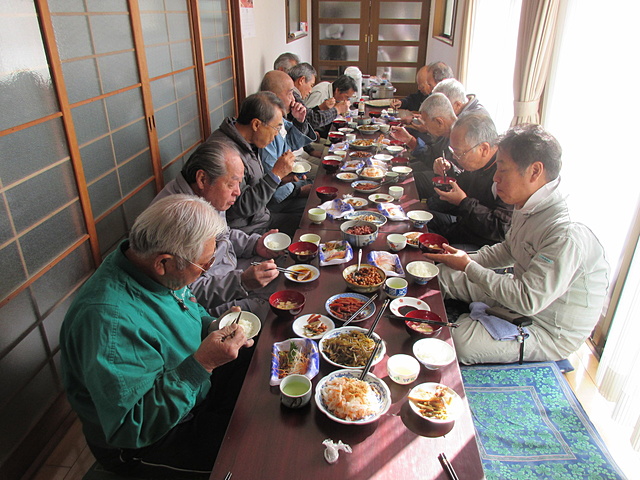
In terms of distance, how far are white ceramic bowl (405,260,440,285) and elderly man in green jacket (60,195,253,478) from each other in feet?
3.21

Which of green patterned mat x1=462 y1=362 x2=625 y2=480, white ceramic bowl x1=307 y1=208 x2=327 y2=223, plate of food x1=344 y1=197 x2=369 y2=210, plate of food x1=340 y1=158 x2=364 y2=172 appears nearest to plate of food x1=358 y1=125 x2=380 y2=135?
plate of food x1=340 y1=158 x2=364 y2=172

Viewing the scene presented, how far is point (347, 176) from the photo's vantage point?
12.2 ft

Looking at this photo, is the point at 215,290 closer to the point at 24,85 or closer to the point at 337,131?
the point at 24,85

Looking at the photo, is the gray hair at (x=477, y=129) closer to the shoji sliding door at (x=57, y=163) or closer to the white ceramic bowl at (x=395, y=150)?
the white ceramic bowl at (x=395, y=150)

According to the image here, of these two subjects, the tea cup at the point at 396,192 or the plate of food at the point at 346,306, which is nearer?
the plate of food at the point at 346,306

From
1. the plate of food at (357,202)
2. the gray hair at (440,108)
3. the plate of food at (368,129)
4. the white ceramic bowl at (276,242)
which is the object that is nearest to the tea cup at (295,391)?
the white ceramic bowl at (276,242)

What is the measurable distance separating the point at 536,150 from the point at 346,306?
1.26m

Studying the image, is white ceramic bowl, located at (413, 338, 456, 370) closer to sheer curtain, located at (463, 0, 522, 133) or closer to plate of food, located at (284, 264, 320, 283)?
plate of food, located at (284, 264, 320, 283)

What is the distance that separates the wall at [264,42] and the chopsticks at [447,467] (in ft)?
18.7

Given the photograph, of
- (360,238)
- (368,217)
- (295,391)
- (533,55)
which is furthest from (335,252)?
(533,55)

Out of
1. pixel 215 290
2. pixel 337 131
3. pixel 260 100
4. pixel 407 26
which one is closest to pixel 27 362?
pixel 215 290

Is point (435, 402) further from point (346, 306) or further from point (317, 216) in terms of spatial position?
point (317, 216)

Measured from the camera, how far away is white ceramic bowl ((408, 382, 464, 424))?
1406mm

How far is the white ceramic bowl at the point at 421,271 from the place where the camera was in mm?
2176
